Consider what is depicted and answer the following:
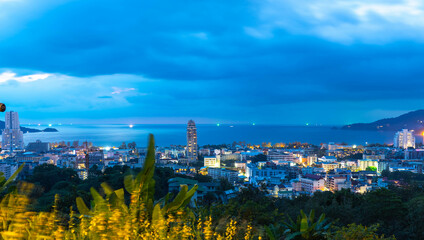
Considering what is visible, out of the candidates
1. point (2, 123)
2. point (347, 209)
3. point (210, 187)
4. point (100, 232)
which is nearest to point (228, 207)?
point (347, 209)

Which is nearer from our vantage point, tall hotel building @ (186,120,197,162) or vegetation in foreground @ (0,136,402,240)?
vegetation in foreground @ (0,136,402,240)

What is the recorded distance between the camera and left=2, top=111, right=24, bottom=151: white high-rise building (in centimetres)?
5292

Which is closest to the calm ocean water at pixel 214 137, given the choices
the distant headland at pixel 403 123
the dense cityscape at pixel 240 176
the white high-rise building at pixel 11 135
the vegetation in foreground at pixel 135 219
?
the distant headland at pixel 403 123

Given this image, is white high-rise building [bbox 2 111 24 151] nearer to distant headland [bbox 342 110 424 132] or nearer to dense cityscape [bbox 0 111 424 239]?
dense cityscape [bbox 0 111 424 239]

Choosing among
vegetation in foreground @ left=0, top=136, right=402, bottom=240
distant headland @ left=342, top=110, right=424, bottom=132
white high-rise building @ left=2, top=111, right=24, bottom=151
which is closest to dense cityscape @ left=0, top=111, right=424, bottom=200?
white high-rise building @ left=2, top=111, right=24, bottom=151

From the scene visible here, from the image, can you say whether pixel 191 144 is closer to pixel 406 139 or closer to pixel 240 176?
pixel 240 176

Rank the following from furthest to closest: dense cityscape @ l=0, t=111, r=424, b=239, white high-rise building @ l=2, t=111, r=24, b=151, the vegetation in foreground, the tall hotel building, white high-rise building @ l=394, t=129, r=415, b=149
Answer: white high-rise building @ l=394, t=129, r=415, b=149
white high-rise building @ l=2, t=111, r=24, b=151
the tall hotel building
dense cityscape @ l=0, t=111, r=424, b=239
the vegetation in foreground

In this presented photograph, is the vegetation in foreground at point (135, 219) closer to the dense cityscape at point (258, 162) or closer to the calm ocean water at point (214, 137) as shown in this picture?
the dense cityscape at point (258, 162)

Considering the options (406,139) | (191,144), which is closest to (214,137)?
(191,144)

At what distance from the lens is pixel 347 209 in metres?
6.32

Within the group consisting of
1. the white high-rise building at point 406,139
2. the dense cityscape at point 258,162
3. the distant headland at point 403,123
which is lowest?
the dense cityscape at point 258,162

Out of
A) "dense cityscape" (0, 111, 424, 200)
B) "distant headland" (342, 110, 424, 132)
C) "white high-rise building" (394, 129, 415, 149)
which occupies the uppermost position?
"distant headland" (342, 110, 424, 132)

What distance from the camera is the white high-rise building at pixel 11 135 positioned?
174ft

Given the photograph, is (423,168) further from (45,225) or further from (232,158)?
(45,225)
